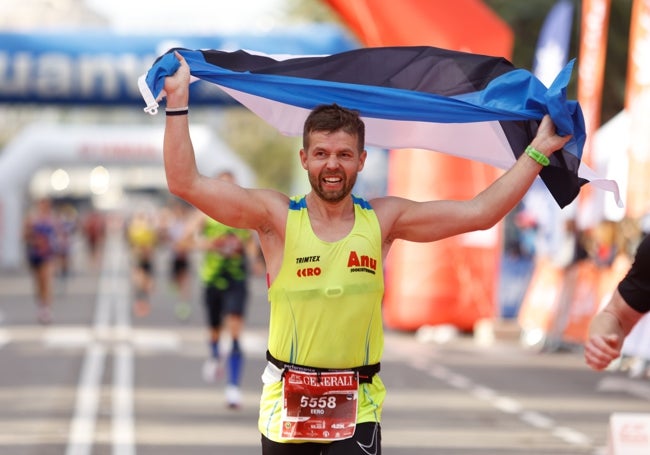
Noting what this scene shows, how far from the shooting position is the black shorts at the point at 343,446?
529 centimetres

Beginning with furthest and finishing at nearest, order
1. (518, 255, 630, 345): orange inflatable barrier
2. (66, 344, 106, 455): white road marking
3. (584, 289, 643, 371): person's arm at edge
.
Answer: (518, 255, 630, 345): orange inflatable barrier, (66, 344, 106, 455): white road marking, (584, 289, 643, 371): person's arm at edge

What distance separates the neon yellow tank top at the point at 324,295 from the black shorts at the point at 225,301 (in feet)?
25.8

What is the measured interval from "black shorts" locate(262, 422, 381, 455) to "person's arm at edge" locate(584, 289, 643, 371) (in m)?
0.81

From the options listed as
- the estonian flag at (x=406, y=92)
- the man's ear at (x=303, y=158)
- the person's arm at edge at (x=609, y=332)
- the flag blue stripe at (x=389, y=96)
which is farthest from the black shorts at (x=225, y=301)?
the person's arm at edge at (x=609, y=332)

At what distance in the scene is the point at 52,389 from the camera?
1426 centimetres

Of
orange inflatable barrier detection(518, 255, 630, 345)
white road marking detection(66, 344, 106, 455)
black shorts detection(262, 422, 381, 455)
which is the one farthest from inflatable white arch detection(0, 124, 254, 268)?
black shorts detection(262, 422, 381, 455)

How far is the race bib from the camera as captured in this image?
17.3ft

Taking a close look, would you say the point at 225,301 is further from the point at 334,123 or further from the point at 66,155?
the point at 66,155

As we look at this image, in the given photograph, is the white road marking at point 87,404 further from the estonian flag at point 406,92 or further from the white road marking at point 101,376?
the estonian flag at point 406,92

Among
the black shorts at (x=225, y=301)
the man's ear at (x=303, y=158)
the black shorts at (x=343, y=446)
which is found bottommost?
the black shorts at (x=343, y=446)

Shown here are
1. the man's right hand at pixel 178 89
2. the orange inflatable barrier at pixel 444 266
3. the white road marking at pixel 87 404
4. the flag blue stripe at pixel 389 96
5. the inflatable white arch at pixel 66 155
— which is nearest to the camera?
the man's right hand at pixel 178 89

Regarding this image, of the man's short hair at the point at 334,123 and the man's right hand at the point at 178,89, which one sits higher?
the man's right hand at the point at 178,89

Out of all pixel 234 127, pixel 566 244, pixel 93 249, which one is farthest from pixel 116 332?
pixel 234 127

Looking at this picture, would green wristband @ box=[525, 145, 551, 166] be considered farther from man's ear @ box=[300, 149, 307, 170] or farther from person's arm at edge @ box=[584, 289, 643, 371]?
man's ear @ box=[300, 149, 307, 170]
